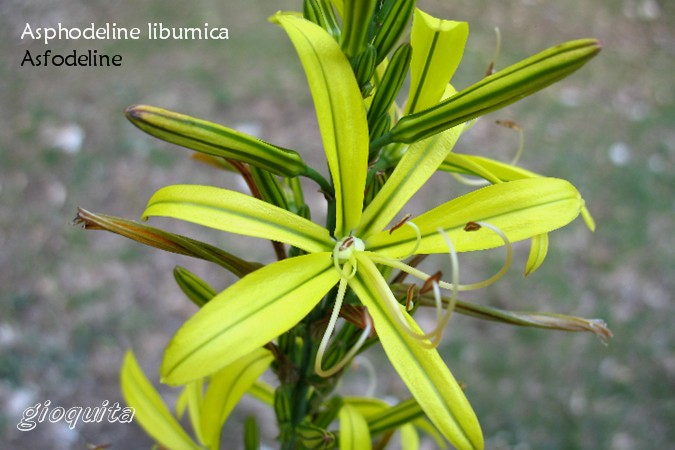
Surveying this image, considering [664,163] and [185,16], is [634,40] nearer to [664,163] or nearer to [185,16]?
[664,163]

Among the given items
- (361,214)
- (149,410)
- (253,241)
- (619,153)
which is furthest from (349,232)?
(619,153)

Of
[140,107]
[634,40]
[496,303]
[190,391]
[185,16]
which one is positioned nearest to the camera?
[140,107]

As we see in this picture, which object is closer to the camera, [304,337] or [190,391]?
[304,337]

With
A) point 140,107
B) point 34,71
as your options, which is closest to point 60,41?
point 34,71

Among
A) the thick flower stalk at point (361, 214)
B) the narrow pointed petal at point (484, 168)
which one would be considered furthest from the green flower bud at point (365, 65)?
the narrow pointed petal at point (484, 168)

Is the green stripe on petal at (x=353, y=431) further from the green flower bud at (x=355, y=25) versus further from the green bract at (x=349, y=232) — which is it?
the green flower bud at (x=355, y=25)

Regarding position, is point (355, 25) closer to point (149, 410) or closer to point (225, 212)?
point (225, 212)
